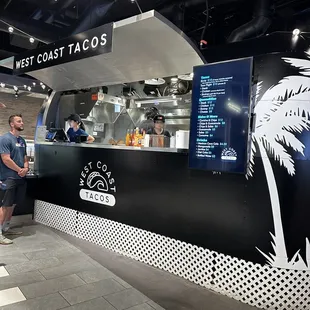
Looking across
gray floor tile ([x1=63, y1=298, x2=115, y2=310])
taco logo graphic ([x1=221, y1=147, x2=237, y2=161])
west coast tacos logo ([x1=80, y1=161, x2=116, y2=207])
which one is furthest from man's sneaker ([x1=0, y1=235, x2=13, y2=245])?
taco logo graphic ([x1=221, y1=147, x2=237, y2=161])

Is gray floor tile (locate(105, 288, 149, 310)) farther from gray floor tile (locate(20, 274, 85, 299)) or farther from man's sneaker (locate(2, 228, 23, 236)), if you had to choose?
man's sneaker (locate(2, 228, 23, 236))

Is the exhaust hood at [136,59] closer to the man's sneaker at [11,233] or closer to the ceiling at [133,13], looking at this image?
the ceiling at [133,13]

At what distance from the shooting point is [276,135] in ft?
9.43

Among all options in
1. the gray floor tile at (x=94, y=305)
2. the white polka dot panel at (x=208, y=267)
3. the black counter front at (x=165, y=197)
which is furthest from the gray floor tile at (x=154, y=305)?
the black counter front at (x=165, y=197)

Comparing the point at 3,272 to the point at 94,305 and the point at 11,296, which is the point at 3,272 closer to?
the point at 11,296

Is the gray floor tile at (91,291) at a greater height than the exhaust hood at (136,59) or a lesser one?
lesser

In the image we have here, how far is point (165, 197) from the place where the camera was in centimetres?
361

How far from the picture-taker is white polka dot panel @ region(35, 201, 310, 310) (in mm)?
2811

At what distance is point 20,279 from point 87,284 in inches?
27.8

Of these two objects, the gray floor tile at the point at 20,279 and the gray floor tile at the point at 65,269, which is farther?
the gray floor tile at the point at 65,269

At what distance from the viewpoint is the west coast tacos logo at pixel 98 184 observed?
14.0ft

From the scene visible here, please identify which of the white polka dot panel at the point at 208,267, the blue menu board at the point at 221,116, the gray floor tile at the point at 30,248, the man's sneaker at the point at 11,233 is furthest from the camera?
the man's sneaker at the point at 11,233

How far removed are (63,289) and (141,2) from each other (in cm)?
419

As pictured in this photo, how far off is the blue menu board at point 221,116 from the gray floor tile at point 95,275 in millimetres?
1554
